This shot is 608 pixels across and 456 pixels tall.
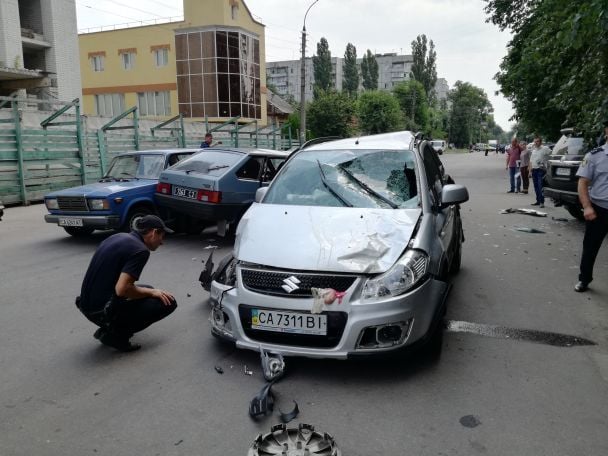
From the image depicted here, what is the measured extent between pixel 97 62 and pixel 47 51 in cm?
2112

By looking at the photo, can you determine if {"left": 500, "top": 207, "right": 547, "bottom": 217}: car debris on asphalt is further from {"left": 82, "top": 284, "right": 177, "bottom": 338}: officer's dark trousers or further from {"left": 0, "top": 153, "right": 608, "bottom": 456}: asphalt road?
{"left": 82, "top": 284, "right": 177, "bottom": 338}: officer's dark trousers

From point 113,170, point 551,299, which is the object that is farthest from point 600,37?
point 113,170

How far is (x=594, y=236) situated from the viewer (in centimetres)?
565

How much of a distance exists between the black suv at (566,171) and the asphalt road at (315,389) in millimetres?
4610

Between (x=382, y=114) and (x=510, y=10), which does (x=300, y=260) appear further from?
(x=382, y=114)

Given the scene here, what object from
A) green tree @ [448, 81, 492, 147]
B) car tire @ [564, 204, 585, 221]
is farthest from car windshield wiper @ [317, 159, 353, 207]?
green tree @ [448, 81, 492, 147]

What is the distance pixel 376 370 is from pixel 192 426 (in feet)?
4.61

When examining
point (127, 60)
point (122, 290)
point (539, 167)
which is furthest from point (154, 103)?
point (122, 290)

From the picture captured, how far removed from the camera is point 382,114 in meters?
57.3

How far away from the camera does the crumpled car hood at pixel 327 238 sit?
3.64 metres

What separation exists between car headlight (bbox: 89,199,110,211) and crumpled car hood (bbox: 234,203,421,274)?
4.57m

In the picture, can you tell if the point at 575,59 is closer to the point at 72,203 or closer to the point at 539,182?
the point at 539,182

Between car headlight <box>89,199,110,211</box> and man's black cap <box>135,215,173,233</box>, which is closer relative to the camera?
man's black cap <box>135,215,173,233</box>

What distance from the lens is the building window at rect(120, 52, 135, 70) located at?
156ft
